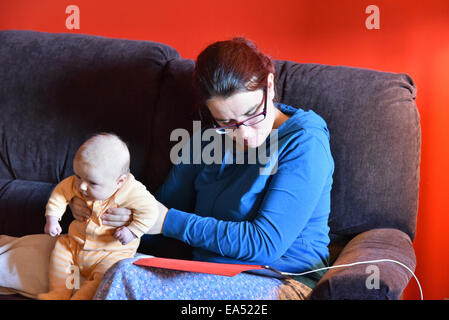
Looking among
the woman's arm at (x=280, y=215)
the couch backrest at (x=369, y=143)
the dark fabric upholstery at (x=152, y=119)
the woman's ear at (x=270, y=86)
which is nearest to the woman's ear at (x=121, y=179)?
the woman's arm at (x=280, y=215)

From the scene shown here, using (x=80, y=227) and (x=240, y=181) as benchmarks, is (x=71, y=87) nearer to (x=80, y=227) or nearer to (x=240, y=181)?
(x=80, y=227)

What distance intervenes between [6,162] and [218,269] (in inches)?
48.1

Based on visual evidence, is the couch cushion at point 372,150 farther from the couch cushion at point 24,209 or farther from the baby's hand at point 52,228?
the couch cushion at point 24,209

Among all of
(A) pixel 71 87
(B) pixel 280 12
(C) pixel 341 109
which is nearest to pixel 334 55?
(B) pixel 280 12

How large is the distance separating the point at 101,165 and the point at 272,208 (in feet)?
1.58

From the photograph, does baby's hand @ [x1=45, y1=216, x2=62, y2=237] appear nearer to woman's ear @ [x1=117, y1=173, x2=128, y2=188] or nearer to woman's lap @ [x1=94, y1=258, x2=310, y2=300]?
woman's ear @ [x1=117, y1=173, x2=128, y2=188]

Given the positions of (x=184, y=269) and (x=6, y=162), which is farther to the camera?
(x=6, y=162)

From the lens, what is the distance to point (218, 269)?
124 cm

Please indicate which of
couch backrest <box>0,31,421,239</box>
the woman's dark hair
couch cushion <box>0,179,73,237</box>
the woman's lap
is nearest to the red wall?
couch backrest <box>0,31,421,239</box>

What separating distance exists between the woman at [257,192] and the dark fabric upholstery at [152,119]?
0.51 feet

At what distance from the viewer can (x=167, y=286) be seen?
1.21 meters

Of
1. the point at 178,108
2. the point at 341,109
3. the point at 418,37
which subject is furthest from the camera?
the point at 418,37

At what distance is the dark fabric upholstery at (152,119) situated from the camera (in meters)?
1.62

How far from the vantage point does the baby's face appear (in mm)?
1386
